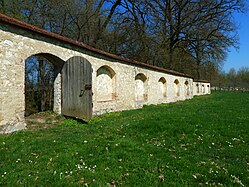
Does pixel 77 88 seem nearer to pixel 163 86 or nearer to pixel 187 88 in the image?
pixel 163 86

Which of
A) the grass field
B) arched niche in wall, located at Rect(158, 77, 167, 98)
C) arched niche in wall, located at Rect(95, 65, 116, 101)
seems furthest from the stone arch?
arched niche in wall, located at Rect(158, 77, 167, 98)

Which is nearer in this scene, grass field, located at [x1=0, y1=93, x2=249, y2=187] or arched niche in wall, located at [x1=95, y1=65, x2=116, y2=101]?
grass field, located at [x1=0, y1=93, x2=249, y2=187]

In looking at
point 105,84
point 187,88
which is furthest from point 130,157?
point 187,88

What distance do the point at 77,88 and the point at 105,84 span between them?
2.79 m

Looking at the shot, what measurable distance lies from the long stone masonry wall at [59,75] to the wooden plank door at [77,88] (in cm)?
39

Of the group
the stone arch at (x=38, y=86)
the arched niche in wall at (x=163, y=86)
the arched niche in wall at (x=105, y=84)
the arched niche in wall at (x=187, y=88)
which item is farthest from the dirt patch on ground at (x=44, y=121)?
the arched niche in wall at (x=187, y=88)

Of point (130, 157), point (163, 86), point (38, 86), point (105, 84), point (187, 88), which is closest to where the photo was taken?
point (130, 157)

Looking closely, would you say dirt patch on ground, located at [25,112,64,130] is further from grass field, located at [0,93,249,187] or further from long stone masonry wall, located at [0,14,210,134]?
grass field, located at [0,93,249,187]

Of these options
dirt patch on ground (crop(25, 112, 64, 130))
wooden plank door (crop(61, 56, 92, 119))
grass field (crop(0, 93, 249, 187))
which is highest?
wooden plank door (crop(61, 56, 92, 119))

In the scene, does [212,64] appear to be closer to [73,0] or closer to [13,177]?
[73,0]

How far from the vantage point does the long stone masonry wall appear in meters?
5.70

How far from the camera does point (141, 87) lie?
14.3 m

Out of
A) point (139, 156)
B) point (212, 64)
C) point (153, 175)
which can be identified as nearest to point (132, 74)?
point (139, 156)

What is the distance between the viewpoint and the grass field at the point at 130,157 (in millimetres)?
2990
